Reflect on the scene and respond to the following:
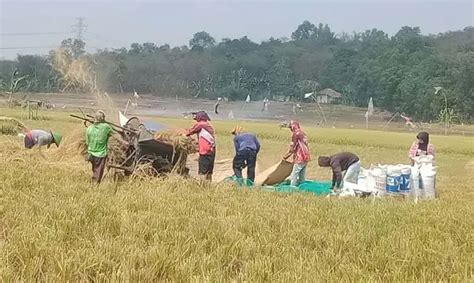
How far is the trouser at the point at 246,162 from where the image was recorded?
440 inches

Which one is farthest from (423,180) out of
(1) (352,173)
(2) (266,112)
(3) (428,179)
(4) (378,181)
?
(2) (266,112)

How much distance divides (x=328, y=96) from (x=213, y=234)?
66.3 meters

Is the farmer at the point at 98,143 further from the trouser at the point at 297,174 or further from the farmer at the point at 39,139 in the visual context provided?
the farmer at the point at 39,139

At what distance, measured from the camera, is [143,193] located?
785 centimetres

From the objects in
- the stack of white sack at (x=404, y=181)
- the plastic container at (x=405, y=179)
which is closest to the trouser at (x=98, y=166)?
the stack of white sack at (x=404, y=181)

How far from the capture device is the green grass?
4.54m

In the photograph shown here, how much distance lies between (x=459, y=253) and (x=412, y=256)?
21.3 inches

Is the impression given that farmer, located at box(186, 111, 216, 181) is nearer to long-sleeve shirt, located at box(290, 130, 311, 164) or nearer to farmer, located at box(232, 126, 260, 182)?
farmer, located at box(232, 126, 260, 182)

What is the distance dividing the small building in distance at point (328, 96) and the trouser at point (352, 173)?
59660mm

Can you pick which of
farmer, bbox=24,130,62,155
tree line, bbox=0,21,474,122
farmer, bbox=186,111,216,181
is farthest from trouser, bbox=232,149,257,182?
tree line, bbox=0,21,474,122

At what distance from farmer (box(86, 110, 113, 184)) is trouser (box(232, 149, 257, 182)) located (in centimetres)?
253

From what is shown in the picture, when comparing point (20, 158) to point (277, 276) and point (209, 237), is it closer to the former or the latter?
point (209, 237)

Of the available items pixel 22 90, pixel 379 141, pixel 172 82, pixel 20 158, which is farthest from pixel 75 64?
pixel 172 82

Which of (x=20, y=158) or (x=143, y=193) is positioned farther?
(x=20, y=158)
